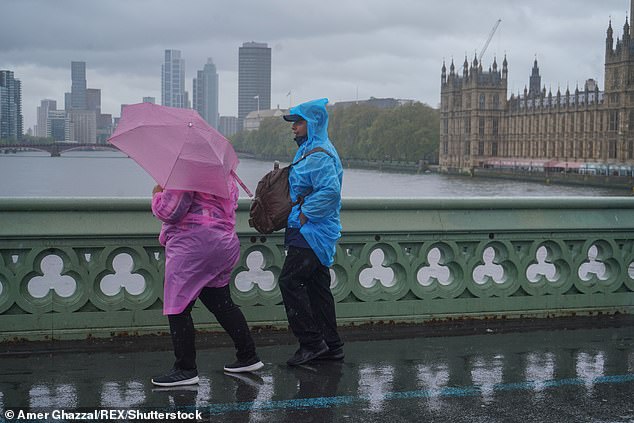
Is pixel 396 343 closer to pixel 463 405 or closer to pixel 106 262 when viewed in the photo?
pixel 463 405

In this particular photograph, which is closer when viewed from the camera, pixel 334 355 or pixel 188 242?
pixel 188 242

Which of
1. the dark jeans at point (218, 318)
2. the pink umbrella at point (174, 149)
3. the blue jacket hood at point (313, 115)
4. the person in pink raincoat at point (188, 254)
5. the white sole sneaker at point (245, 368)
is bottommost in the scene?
the white sole sneaker at point (245, 368)

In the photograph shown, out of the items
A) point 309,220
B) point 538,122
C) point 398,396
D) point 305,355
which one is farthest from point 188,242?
point 538,122

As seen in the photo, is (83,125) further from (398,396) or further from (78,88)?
(398,396)

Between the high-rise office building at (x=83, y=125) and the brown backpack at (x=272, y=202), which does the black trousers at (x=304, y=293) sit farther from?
the high-rise office building at (x=83, y=125)

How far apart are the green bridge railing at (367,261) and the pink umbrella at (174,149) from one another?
1.21 m

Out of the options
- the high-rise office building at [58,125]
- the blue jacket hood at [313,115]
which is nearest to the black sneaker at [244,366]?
the blue jacket hood at [313,115]

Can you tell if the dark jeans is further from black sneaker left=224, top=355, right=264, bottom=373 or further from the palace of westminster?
the palace of westminster

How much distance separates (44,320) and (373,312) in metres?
2.36

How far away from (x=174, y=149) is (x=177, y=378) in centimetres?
129

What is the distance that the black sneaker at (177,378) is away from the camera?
5.09 m

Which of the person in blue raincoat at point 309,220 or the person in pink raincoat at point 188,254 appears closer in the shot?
the person in pink raincoat at point 188,254

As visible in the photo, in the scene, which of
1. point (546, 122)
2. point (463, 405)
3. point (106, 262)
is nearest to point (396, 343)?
point (463, 405)

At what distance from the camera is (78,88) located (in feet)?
561
